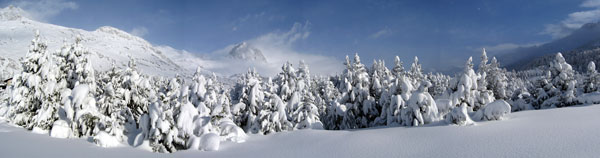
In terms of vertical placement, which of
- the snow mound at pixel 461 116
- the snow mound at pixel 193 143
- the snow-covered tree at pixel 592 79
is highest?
the snow-covered tree at pixel 592 79

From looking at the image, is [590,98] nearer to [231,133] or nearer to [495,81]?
[495,81]

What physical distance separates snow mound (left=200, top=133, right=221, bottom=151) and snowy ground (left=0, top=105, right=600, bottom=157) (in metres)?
0.35

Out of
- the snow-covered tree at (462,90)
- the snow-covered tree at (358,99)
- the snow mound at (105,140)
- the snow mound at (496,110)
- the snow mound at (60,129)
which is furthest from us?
the snow-covered tree at (358,99)

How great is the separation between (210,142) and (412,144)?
7.95m

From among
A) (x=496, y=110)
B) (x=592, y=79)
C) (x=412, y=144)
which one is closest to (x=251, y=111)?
(x=412, y=144)

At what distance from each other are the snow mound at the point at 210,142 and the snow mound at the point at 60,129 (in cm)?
696

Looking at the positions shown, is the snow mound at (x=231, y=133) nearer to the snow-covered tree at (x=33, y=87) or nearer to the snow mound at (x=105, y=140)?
the snow mound at (x=105, y=140)

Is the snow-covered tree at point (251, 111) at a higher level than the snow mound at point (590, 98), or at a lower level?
lower

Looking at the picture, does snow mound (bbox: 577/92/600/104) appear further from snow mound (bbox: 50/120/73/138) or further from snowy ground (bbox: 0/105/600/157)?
snow mound (bbox: 50/120/73/138)

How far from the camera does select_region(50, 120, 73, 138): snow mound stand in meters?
13.8

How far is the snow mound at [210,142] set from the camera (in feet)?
40.0

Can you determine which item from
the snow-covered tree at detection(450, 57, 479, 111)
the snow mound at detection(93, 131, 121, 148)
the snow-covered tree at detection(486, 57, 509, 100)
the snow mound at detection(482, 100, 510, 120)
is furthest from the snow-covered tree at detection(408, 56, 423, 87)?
the snow mound at detection(93, 131, 121, 148)

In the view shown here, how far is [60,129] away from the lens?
13922 mm

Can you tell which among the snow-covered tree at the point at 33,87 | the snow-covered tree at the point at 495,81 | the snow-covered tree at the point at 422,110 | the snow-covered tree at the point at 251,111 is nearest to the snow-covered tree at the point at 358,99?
the snow-covered tree at the point at 422,110
